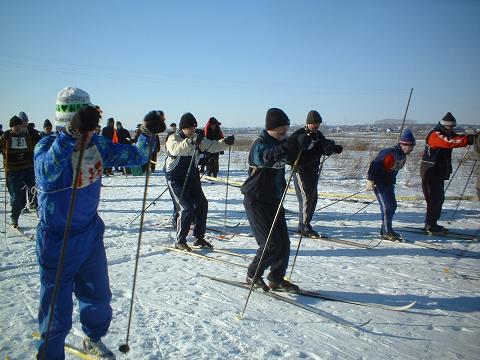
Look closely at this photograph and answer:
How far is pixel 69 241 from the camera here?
7.30 ft

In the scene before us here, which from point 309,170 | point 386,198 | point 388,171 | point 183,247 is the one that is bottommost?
point 183,247

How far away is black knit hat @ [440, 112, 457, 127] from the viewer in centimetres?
591

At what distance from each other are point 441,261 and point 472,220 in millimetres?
3005

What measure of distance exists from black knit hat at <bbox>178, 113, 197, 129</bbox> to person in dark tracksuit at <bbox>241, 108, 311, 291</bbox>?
189 cm

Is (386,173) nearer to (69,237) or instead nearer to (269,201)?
(269,201)

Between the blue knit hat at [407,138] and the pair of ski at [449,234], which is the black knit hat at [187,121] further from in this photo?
the pair of ski at [449,234]

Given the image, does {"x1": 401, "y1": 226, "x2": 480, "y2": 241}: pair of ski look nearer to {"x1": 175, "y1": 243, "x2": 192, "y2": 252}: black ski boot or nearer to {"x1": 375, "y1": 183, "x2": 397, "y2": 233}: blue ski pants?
{"x1": 375, "y1": 183, "x2": 397, "y2": 233}: blue ski pants

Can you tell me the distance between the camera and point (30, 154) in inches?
248

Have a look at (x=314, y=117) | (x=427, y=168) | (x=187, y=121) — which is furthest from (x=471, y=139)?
(x=187, y=121)

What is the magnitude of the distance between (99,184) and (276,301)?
7.29ft

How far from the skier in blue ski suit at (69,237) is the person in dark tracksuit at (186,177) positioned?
2.60m

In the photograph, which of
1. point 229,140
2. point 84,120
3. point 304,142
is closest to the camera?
point 84,120

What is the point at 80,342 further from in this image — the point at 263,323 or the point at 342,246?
the point at 342,246

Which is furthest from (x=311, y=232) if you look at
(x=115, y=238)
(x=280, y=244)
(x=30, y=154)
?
(x=30, y=154)
